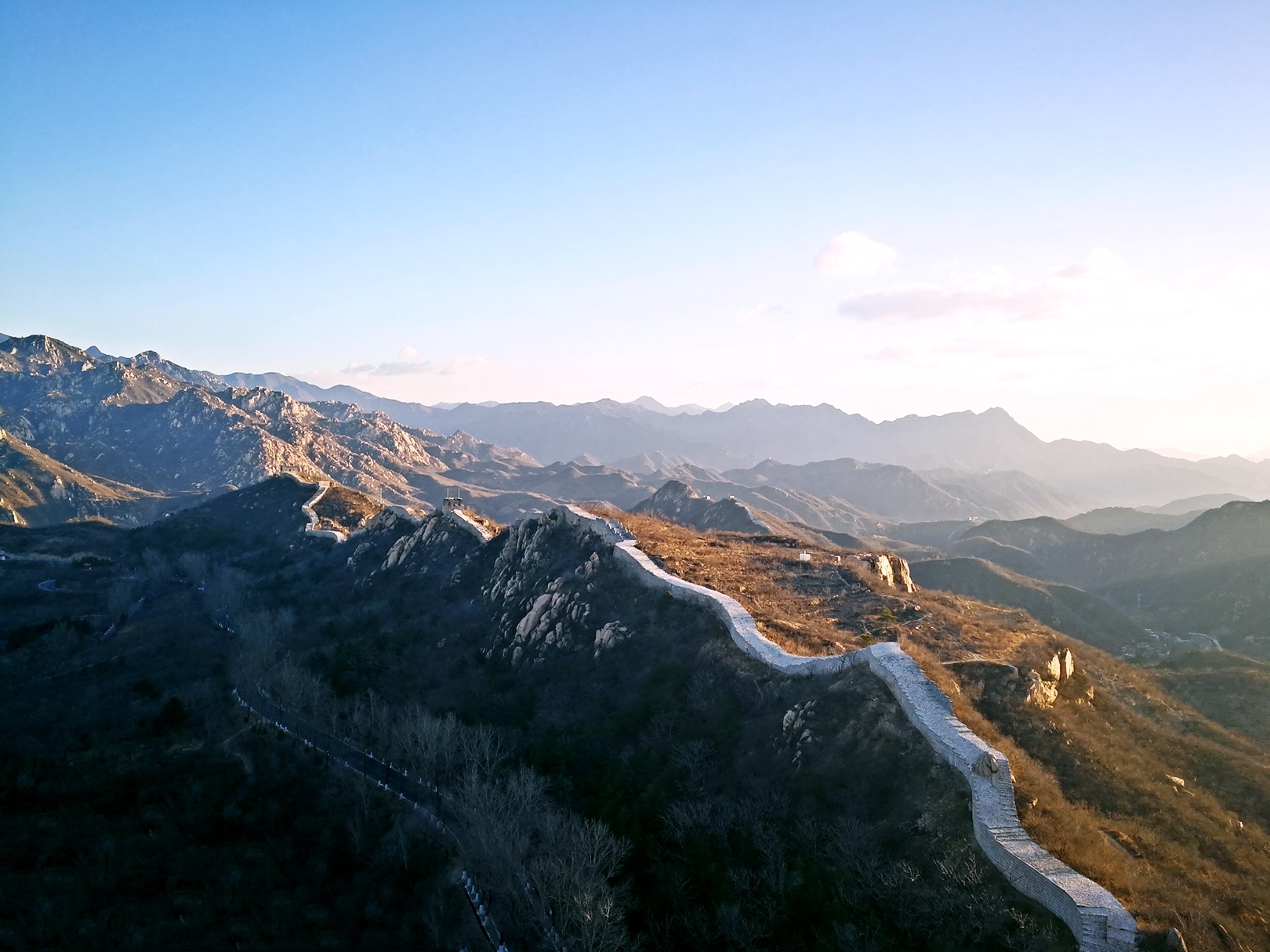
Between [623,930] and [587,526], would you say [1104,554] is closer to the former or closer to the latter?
[587,526]

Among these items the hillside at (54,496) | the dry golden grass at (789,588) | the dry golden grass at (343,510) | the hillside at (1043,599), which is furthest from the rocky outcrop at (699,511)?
the hillside at (54,496)

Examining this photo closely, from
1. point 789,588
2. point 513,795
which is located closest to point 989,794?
point 513,795

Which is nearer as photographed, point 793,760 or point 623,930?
point 623,930

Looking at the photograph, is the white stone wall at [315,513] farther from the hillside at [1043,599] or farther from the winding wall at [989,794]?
the hillside at [1043,599]

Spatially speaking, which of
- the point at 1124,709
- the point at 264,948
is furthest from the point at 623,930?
the point at 1124,709

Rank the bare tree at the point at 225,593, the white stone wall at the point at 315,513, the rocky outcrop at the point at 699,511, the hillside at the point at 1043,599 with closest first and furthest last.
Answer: the bare tree at the point at 225,593 → the hillside at the point at 1043,599 → the white stone wall at the point at 315,513 → the rocky outcrop at the point at 699,511

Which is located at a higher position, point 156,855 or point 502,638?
point 502,638

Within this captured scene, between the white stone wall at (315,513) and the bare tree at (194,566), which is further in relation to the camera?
the bare tree at (194,566)
